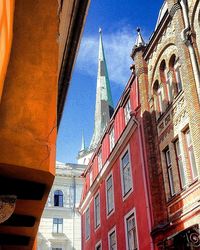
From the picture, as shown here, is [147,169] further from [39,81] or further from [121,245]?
[39,81]

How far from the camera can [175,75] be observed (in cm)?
1471

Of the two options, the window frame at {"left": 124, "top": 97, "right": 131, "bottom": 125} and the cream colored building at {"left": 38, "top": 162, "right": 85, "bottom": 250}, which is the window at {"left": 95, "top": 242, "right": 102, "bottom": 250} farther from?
the cream colored building at {"left": 38, "top": 162, "right": 85, "bottom": 250}

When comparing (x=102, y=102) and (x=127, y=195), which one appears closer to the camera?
(x=127, y=195)

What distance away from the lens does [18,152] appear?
3.80m

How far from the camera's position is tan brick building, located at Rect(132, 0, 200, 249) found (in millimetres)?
11945

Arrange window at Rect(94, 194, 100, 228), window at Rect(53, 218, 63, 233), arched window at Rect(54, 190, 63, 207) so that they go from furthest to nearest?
1. arched window at Rect(54, 190, 63, 207)
2. window at Rect(53, 218, 63, 233)
3. window at Rect(94, 194, 100, 228)

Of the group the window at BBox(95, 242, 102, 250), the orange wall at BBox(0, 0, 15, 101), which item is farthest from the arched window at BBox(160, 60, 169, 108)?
the orange wall at BBox(0, 0, 15, 101)

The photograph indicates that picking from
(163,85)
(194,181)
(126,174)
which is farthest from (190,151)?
(126,174)

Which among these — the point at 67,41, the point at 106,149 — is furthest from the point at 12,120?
the point at 106,149

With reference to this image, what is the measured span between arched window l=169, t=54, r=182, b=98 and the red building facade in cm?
288

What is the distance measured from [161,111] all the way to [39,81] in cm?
1127

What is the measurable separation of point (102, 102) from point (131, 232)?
57.9 m

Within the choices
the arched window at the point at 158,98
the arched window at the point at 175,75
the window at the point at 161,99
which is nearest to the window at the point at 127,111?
the arched window at the point at 158,98

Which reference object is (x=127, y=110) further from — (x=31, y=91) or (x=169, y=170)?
(x=31, y=91)
